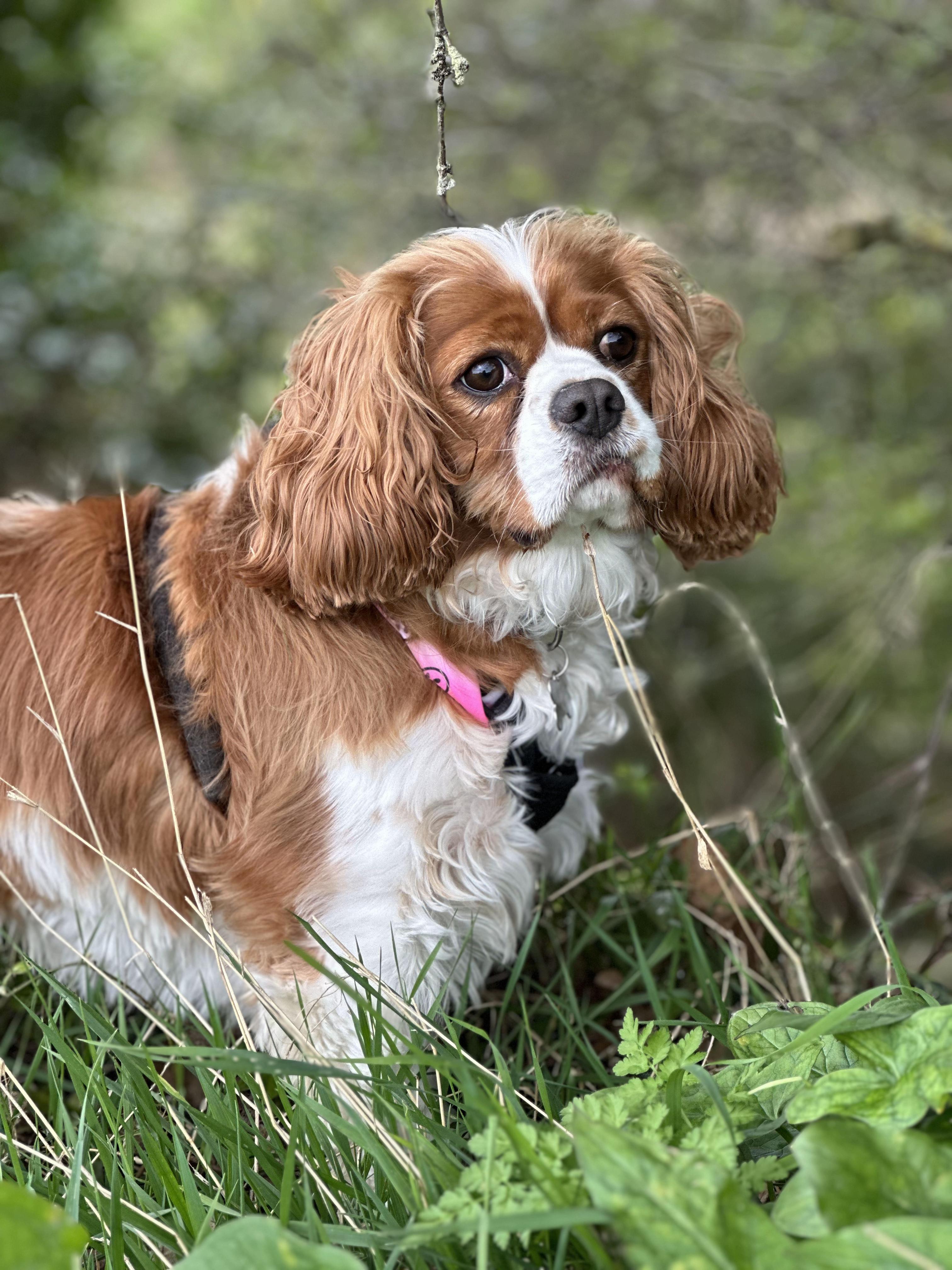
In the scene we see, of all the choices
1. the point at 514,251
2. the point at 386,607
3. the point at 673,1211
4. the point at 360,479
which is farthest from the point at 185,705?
the point at 673,1211

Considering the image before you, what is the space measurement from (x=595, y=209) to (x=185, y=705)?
3.03 meters

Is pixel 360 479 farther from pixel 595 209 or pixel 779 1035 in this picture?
pixel 595 209

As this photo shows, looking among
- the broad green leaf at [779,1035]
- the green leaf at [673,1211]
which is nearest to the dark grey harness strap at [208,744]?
the broad green leaf at [779,1035]

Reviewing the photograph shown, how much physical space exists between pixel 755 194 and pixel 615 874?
3.15 m

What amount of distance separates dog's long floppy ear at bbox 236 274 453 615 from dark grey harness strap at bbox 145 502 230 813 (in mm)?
250

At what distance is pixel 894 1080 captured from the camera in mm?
1625

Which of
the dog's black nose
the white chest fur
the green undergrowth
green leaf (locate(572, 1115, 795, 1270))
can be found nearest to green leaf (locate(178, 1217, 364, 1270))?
the green undergrowth

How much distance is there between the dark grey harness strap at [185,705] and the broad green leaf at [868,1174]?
4.72 feet

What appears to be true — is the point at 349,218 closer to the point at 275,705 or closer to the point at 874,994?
the point at 275,705

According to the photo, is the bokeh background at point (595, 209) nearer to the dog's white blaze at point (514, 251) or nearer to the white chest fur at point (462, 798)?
the white chest fur at point (462, 798)

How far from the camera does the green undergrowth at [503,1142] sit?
4.55 ft

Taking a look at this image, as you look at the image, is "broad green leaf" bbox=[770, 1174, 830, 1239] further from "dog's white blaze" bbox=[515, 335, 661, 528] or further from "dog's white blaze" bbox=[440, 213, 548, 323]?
"dog's white blaze" bbox=[440, 213, 548, 323]

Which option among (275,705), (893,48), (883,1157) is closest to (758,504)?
(275,705)

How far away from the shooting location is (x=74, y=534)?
2.63 m
